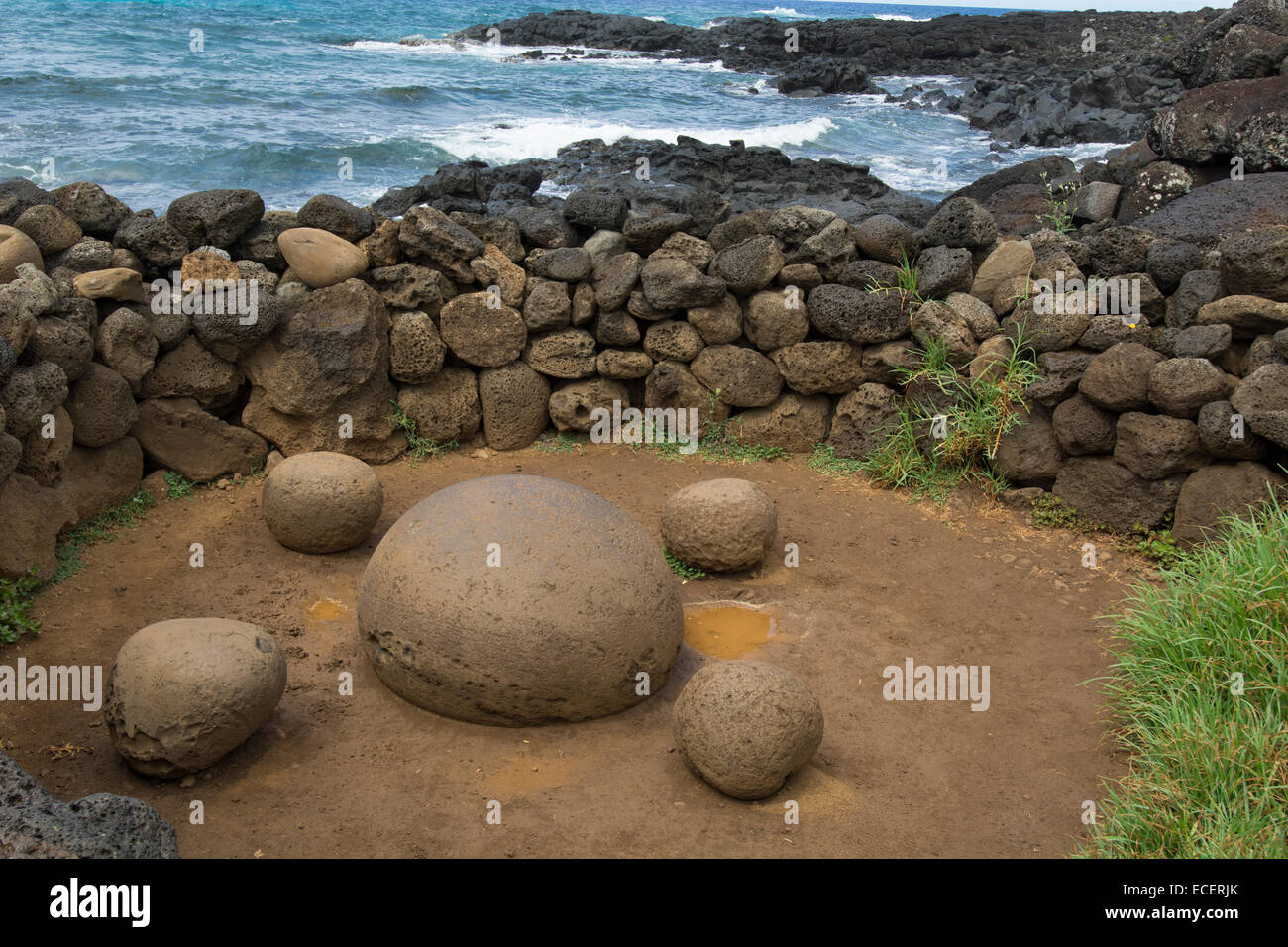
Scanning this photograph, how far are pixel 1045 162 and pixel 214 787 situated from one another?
413 inches

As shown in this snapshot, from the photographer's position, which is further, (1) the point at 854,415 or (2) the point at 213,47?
(2) the point at 213,47

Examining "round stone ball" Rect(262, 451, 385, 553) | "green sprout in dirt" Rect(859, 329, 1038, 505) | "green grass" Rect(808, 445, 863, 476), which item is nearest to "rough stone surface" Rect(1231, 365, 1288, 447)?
"green sprout in dirt" Rect(859, 329, 1038, 505)

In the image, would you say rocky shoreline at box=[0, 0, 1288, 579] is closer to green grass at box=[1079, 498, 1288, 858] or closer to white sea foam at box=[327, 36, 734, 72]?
green grass at box=[1079, 498, 1288, 858]

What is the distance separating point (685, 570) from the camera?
22.1 feet

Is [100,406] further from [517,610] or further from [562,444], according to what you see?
[517,610]

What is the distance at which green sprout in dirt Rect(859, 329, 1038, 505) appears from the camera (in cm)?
743

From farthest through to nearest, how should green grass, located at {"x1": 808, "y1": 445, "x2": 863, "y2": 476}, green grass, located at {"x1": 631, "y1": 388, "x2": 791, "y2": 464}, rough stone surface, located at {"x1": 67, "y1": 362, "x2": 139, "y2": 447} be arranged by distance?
1. green grass, located at {"x1": 631, "y1": 388, "x2": 791, "y2": 464}
2. green grass, located at {"x1": 808, "y1": 445, "x2": 863, "y2": 476}
3. rough stone surface, located at {"x1": 67, "y1": 362, "x2": 139, "y2": 447}

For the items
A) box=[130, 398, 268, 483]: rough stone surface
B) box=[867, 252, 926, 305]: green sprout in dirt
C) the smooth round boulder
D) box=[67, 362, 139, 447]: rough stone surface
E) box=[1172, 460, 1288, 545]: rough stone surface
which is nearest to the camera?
box=[1172, 460, 1288, 545]: rough stone surface

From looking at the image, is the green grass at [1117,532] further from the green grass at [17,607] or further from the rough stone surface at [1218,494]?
the green grass at [17,607]

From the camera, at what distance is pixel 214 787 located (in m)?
4.65

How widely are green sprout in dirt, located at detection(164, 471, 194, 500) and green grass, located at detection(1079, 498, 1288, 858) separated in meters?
6.03

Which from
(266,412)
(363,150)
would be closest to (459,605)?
(266,412)

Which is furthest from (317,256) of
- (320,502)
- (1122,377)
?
(1122,377)

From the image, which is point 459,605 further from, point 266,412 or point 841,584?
point 266,412
